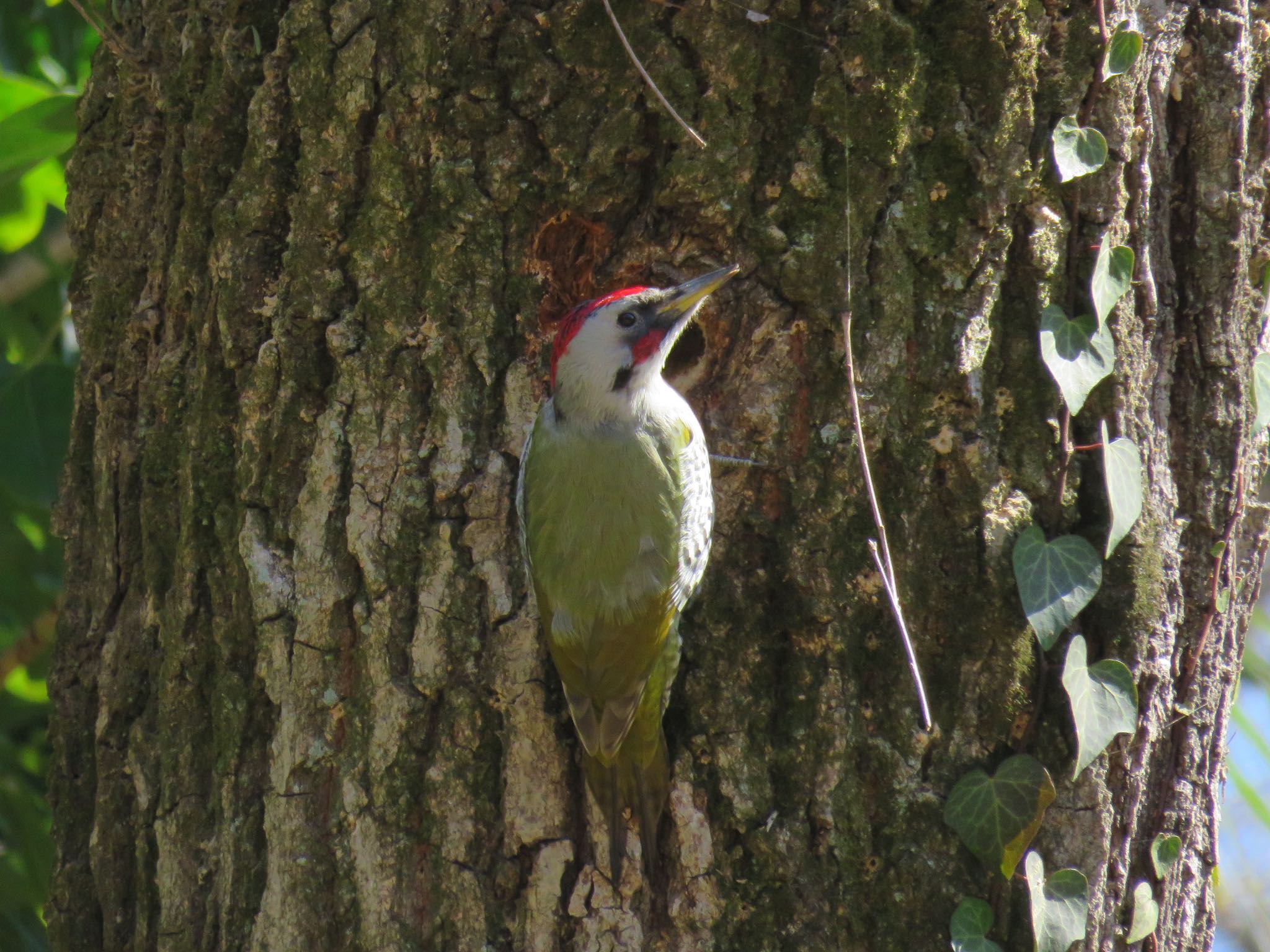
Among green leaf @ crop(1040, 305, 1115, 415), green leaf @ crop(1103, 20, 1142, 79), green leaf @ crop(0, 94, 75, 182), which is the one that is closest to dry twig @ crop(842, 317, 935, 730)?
green leaf @ crop(1040, 305, 1115, 415)

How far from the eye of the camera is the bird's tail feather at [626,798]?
225 centimetres

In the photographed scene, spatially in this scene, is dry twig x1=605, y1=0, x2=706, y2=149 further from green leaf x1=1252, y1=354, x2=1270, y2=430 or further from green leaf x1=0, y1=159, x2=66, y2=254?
green leaf x1=0, y1=159, x2=66, y2=254

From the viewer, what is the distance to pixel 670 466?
8.86ft

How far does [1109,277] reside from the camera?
2.29 m

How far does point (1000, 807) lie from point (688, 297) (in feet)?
3.76

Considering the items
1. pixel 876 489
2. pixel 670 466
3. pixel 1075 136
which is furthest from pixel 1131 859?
pixel 1075 136

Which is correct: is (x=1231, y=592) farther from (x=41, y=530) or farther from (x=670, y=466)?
(x=41, y=530)

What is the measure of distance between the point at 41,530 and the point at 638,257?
2298 millimetres

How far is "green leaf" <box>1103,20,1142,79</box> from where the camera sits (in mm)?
2268

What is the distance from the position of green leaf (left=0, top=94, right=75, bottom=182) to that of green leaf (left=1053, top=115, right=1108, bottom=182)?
2315 mm

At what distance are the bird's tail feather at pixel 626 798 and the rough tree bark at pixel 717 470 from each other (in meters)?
0.05

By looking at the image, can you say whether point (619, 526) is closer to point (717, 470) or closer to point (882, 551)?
point (717, 470)

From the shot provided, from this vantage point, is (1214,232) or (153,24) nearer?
(1214,232)

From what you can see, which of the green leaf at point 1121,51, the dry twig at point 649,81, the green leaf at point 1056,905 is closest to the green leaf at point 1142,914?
the green leaf at point 1056,905
